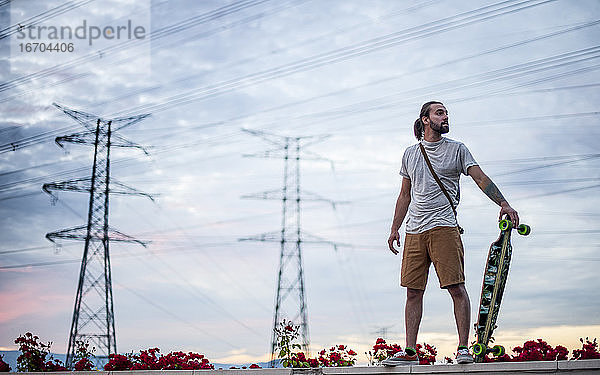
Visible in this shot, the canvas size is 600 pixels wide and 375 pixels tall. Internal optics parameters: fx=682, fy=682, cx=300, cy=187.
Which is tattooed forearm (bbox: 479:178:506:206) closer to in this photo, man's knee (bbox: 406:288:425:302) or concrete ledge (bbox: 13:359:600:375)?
man's knee (bbox: 406:288:425:302)

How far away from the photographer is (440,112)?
21.5ft

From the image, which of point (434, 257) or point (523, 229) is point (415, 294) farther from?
point (523, 229)

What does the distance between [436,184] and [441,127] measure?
560mm

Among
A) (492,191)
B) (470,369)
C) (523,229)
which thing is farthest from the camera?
(492,191)

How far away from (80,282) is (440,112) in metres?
18.0

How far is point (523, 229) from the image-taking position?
599cm

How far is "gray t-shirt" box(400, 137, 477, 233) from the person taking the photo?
6406mm

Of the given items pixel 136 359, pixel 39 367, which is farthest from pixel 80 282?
pixel 136 359

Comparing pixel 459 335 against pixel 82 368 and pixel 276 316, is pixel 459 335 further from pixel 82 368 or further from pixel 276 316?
pixel 276 316

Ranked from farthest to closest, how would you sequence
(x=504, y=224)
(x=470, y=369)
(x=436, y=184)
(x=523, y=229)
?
(x=436, y=184), (x=504, y=224), (x=523, y=229), (x=470, y=369)

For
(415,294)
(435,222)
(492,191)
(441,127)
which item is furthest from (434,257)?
(441,127)

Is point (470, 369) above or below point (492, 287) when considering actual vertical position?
below

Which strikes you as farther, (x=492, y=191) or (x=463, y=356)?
(x=492, y=191)

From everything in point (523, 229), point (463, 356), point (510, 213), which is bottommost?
point (463, 356)
